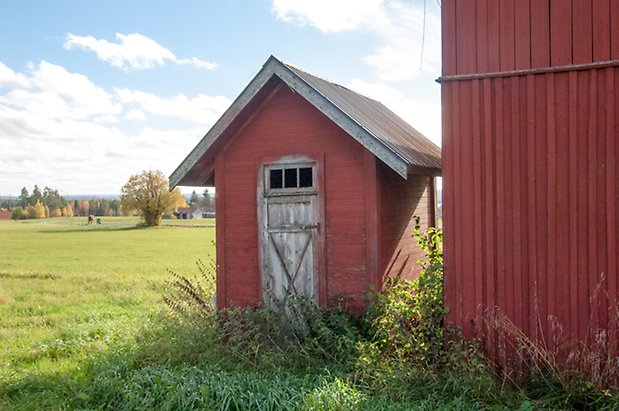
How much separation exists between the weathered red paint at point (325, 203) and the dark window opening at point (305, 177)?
30cm

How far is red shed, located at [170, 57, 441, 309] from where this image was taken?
9.00 meters

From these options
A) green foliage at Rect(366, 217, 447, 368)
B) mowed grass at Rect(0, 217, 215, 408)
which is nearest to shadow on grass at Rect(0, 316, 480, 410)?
mowed grass at Rect(0, 217, 215, 408)

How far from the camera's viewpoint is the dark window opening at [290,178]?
9.72 metres

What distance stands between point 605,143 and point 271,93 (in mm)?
5446

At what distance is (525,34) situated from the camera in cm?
725

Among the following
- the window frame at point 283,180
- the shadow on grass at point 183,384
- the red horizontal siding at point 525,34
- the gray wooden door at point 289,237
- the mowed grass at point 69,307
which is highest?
the red horizontal siding at point 525,34

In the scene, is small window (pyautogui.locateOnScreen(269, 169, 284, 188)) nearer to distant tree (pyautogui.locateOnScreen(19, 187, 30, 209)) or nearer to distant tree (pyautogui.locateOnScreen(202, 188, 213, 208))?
distant tree (pyautogui.locateOnScreen(202, 188, 213, 208))

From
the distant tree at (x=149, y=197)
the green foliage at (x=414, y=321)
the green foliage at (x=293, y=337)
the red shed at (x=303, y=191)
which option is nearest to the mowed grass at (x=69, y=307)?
the red shed at (x=303, y=191)

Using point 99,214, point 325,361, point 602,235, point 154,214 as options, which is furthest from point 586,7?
point 99,214

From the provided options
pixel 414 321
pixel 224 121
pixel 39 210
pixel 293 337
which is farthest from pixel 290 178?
pixel 39 210

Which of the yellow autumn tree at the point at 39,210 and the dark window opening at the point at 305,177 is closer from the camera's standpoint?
the dark window opening at the point at 305,177

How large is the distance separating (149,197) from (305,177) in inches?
2721

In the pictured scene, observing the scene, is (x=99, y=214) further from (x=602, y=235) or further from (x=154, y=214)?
(x=602, y=235)

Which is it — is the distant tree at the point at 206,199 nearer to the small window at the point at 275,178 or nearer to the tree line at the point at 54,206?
the tree line at the point at 54,206
